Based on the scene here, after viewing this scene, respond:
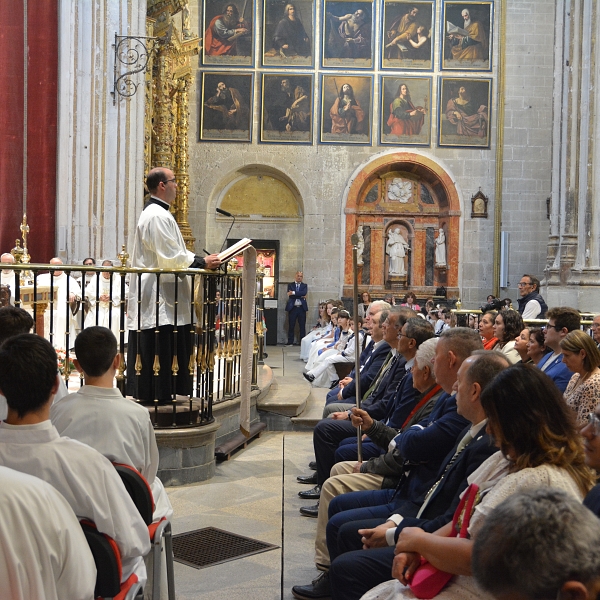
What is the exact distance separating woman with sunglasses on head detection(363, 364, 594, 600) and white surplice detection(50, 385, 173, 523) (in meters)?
1.37

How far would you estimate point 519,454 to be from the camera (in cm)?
253

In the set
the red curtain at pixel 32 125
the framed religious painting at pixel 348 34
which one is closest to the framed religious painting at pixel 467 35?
the framed religious painting at pixel 348 34

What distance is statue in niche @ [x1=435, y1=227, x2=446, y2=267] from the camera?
20.8 meters

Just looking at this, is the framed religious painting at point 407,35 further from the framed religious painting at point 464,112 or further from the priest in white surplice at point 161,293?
the priest in white surplice at point 161,293

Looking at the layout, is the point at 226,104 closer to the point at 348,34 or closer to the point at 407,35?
the point at 348,34

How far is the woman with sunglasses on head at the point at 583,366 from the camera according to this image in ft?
16.1

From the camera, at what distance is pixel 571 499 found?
4.66ft

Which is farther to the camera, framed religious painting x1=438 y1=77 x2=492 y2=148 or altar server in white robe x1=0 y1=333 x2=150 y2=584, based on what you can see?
framed religious painting x1=438 y1=77 x2=492 y2=148

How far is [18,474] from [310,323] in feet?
61.5

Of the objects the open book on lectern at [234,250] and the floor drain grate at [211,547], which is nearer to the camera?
the floor drain grate at [211,547]

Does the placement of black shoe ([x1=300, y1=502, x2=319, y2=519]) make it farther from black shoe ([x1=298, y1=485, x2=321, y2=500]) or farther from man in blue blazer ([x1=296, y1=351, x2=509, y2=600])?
man in blue blazer ([x1=296, y1=351, x2=509, y2=600])

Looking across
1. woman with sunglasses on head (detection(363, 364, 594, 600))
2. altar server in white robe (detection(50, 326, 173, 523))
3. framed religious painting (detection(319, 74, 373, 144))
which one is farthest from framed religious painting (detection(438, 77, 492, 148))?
woman with sunglasses on head (detection(363, 364, 594, 600))

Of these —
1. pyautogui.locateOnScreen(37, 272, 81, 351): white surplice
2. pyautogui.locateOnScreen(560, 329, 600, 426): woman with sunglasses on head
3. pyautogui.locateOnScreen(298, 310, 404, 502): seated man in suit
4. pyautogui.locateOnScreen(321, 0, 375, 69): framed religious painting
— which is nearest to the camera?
pyautogui.locateOnScreen(560, 329, 600, 426): woman with sunglasses on head

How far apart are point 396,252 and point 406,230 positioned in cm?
67
